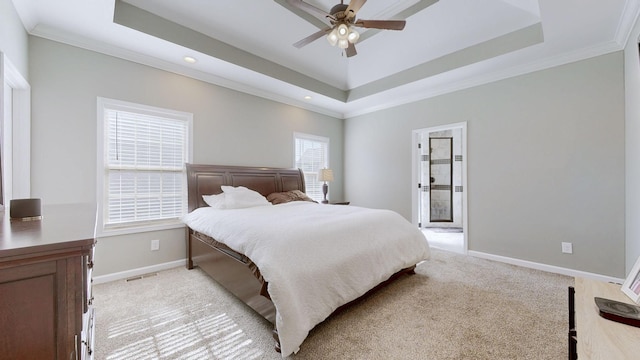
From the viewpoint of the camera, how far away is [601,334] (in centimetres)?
92

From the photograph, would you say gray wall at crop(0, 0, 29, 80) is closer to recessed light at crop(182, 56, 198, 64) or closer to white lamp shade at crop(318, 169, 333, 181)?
recessed light at crop(182, 56, 198, 64)

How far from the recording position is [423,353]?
170cm

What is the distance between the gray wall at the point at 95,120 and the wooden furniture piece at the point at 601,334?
3810 millimetres

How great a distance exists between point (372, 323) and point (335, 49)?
3915 mm

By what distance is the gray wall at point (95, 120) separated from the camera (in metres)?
2.53

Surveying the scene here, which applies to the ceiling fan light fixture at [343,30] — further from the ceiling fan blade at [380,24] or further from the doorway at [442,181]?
the doorway at [442,181]

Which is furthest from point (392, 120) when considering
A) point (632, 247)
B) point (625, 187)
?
point (632, 247)

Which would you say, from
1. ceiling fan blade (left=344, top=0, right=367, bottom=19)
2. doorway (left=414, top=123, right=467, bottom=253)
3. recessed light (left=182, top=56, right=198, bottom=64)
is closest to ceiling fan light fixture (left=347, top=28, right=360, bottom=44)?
ceiling fan blade (left=344, top=0, right=367, bottom=19)

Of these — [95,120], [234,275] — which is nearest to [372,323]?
[234,275]

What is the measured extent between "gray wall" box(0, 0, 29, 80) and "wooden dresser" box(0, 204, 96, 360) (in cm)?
215

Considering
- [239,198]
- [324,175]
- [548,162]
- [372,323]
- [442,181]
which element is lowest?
[372,323]

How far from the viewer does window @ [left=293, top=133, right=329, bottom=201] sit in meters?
4.98

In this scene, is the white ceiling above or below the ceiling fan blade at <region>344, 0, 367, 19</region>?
above

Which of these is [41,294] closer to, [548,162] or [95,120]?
[95,120]
